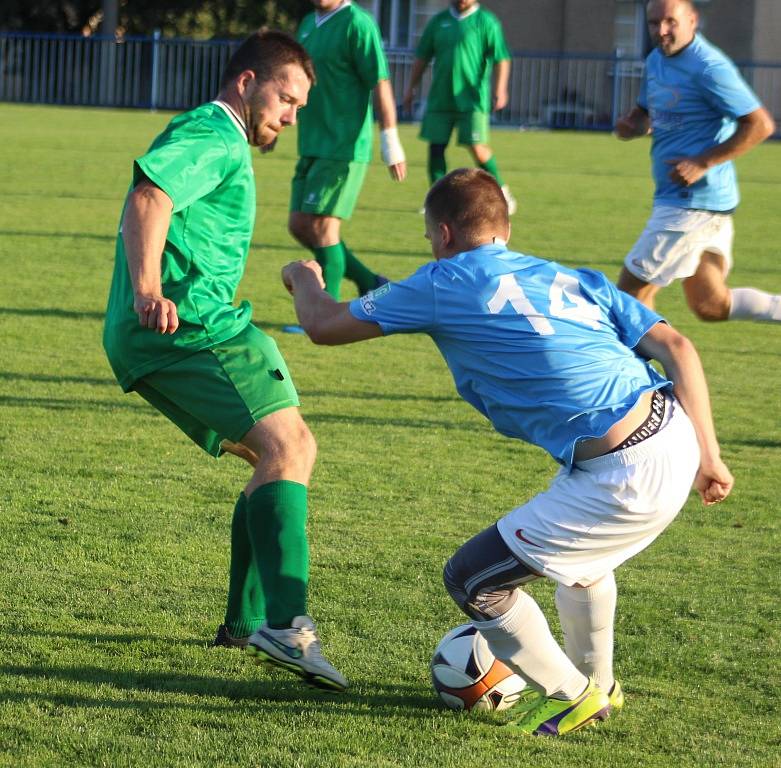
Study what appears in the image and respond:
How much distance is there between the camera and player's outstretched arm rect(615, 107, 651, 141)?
7.45 m

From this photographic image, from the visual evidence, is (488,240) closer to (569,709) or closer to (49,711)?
(569,709)

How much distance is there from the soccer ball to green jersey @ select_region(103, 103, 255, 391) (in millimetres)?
1034

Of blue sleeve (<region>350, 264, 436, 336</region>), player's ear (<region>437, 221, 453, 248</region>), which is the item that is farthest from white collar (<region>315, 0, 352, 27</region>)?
blue sleeve (<region>350, 264, 436, 336</region>)

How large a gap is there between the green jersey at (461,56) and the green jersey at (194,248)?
9.86 metres

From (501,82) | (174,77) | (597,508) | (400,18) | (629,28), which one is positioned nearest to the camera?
(597,508)

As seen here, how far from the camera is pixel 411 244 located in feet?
40.9

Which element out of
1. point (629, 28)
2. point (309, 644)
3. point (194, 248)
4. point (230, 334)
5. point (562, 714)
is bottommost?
point (562, 714)

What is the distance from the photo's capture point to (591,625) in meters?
3.52

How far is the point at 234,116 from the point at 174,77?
95.0 ft

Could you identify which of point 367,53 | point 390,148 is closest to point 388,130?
point 390,148

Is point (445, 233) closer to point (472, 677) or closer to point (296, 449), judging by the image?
point (296, 449)

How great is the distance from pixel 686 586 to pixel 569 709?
1278 millimetres

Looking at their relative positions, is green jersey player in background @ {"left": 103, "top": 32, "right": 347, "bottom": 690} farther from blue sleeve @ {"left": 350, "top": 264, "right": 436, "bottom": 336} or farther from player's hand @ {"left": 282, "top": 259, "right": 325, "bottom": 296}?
blue sleeve @ {"left": 350, "top": 264, "right": 436, "bottom": 336}

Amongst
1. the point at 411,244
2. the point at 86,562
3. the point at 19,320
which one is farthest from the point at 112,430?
the point at 411,244
